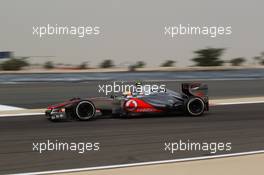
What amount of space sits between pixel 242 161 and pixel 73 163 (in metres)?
1.98

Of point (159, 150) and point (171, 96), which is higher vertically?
point (171, 96)

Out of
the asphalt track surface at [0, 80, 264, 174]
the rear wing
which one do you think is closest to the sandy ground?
the asphalt track surface at [0, 80, 264, 174]

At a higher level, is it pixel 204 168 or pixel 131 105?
pixel 131 105

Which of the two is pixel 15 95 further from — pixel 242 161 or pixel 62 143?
pixel 242 161

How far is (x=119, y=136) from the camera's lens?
7.31m

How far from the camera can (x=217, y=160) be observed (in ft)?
18.2

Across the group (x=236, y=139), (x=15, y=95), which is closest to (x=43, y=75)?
(x=15, y=95)

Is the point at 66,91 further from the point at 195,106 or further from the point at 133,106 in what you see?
the point at 195,106

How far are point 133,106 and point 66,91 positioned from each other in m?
6.25

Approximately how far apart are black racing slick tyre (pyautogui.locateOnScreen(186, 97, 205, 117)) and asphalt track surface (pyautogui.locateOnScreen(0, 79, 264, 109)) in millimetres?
4136

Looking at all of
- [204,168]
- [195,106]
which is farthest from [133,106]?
[204,168]

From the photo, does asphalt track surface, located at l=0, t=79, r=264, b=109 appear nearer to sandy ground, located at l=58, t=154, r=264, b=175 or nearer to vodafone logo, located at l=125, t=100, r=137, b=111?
vodafone logo, located at l=125, t=100, r=137, b=111

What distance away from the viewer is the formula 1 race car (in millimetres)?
8688

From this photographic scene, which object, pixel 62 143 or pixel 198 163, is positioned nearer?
pixel 198 163
